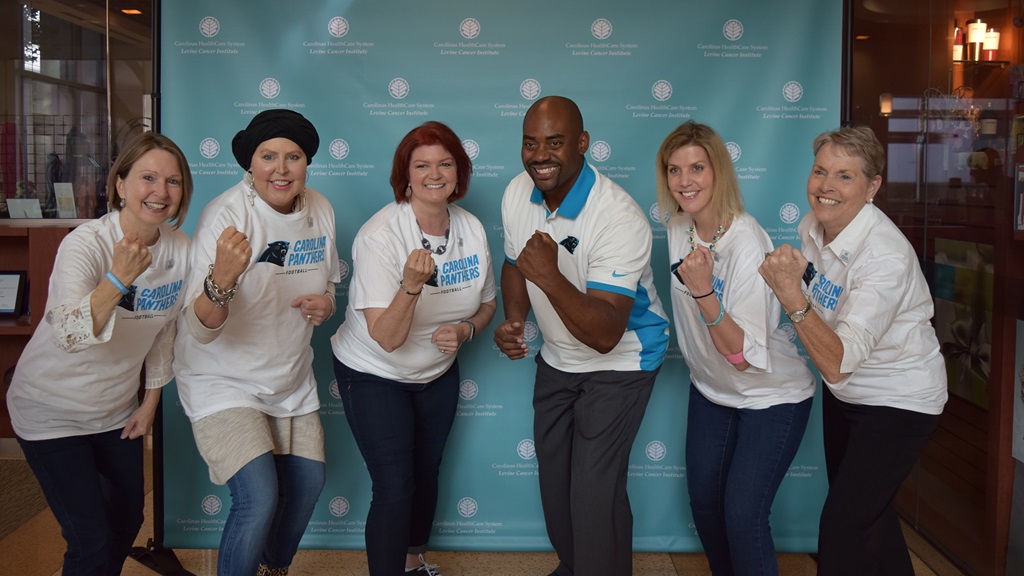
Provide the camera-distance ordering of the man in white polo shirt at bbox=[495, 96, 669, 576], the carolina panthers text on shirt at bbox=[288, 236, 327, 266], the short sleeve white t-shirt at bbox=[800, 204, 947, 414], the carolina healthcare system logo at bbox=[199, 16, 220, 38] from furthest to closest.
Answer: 1. the carolina healthcare system logo at bbox=[199, 16, 220, 38]
2. the carolina panthers text on shirt at bbox=[288, 236, 327, 266]
3. the man in white polo shirt at bbox=[495, 96, 669, 576]
4. the short sleeve white t-shirt at bbox=[800, 204, 947, 414]

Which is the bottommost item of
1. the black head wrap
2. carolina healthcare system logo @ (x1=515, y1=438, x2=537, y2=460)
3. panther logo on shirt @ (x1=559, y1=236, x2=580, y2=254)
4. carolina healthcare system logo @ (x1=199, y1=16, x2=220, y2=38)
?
carolina healthcare system logo @ (x1=515, y1=438, x2=537, y2=460)

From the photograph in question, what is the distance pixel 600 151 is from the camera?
3.26 metres

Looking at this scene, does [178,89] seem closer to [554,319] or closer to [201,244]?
[201,244]

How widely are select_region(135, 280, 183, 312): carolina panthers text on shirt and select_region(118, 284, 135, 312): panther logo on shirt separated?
0.04ft

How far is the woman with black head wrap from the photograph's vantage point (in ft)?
7.94

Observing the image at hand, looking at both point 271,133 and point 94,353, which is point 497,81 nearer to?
point 271,133

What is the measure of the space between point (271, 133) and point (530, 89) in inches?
46.3

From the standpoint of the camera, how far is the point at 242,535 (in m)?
2.43

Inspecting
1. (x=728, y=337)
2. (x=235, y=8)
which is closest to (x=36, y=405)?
(x=235, y=8)

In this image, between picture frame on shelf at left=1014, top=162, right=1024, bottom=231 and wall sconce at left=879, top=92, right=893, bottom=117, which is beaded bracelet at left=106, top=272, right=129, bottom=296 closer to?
picture frame on shelf at left=1014, top=162, right=1024, bottom=231

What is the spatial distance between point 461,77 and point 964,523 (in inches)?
100

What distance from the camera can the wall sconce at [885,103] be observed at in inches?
130

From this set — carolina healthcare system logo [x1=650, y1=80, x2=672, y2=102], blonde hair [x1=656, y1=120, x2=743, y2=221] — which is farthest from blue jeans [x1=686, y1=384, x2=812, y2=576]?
carolina healthcare system logo [x1=650, y1=80, x2=672, y2=102]

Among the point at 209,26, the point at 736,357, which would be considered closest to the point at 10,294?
the point at 209,26
